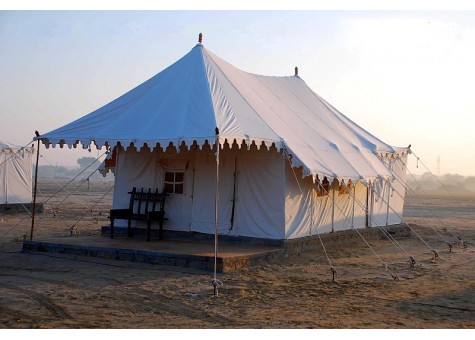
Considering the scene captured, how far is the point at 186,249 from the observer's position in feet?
36.3

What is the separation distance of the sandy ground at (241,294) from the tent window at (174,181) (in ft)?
8.85

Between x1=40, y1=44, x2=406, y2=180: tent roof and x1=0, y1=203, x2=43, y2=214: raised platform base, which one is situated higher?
x1=40, y1=44, x2=406, y2=180: tent roof

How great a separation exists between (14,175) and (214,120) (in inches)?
526

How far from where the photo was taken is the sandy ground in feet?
22.8

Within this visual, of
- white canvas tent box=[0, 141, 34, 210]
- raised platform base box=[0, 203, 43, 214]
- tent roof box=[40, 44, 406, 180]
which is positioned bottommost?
raised platform base box=[0, 203, 43, 214]

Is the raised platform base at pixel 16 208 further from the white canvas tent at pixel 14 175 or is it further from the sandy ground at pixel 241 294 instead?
the sandy ground at pixel 241 294

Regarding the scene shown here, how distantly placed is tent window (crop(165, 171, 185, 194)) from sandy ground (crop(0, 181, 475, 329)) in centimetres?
270

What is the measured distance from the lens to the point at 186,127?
414 inches

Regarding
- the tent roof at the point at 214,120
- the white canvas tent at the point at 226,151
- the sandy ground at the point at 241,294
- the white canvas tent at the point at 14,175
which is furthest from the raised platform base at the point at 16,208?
the tent roof at the point at 214,120

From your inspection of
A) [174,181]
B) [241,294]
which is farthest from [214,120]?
Result: [241,294]

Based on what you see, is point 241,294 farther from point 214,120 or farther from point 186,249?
point 214,120

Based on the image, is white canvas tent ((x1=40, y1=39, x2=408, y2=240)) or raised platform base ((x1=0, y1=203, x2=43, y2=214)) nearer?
white canvas tent ((x1=40, y1=39, x2=408, y2=240))

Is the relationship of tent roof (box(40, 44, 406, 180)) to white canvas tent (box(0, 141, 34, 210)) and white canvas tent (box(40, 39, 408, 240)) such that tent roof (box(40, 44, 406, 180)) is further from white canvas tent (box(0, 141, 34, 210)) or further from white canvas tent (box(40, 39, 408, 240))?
white canvas tent (box(0, 141, 34, 210))

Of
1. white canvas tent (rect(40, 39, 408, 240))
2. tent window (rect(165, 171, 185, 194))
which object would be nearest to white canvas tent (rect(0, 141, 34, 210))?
white canvas tent (rect(40, 39, 408, 240))
